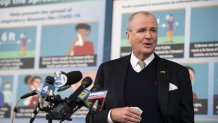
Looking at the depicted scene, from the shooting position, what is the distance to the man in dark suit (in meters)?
3.18

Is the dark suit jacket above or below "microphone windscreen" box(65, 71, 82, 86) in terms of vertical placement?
below

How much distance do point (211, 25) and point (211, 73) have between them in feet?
1.46

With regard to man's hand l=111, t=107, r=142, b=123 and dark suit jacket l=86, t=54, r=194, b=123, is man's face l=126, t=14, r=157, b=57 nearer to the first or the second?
dark suit jacket l=86, t=54, r=194, b=123

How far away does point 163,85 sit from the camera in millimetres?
3221

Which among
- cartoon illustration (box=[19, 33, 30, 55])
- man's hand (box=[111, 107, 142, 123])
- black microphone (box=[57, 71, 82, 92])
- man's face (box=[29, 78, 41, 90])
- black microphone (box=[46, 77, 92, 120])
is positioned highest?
cartoon illustration (box=[19, 33, 30, 55])

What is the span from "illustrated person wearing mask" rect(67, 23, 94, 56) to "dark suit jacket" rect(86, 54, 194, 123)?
1721 millimetres

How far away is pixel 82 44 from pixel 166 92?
2.09 m

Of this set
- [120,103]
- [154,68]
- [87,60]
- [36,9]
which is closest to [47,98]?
[120,103]

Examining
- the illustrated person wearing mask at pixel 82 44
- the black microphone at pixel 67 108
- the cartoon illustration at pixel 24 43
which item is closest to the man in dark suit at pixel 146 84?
the black microphone at pixel 67 108

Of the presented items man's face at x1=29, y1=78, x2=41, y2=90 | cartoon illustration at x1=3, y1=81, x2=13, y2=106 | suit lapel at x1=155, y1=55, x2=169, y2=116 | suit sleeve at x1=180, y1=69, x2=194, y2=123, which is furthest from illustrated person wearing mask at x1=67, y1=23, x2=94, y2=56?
suit sleeve at x1=180, y1=69, x2=194, y2=123

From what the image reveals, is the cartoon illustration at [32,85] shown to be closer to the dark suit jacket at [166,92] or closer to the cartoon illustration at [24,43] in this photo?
the cartoon illustration at [24,43]

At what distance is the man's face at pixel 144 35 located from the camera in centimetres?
330

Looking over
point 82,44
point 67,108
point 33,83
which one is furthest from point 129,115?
point 33,83

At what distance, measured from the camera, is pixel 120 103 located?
10.6 feet
